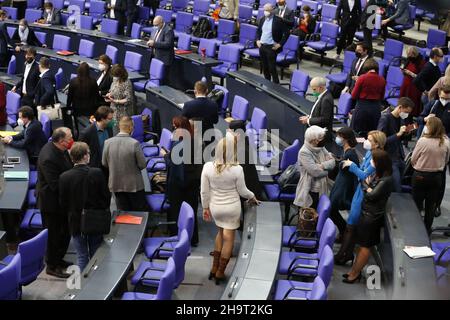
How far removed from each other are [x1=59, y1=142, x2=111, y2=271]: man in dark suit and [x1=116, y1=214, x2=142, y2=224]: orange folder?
1.18 ft

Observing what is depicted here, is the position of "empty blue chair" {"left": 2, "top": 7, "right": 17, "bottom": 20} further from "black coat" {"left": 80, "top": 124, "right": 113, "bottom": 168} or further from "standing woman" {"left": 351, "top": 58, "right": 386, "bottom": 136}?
"standing woman" {"left": 351, "top": 58, "right": 386, "bottom": 136}

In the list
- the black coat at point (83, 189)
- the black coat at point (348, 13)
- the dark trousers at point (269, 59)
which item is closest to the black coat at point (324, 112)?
the black coat at point (83, 189)

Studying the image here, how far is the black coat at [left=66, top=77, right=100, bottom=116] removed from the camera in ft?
30.5

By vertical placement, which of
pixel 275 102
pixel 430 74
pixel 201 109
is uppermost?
pixel 430 74

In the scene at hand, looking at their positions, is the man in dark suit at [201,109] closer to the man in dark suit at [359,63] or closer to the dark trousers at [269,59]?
the man in dark suit at [359,63]

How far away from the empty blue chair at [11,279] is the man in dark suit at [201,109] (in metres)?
3.15

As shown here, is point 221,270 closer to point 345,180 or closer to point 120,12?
point 345,180

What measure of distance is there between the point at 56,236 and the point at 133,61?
6042 mm

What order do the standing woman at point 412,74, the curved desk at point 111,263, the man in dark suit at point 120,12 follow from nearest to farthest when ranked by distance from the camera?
the curved desk at point 111,263
the standing woman at point 412,74
the man in dark suit at point 120,12

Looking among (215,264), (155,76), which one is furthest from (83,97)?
(215,264)

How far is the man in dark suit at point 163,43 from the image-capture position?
11797mm

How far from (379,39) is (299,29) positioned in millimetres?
2257

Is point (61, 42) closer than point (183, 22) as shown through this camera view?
Yes

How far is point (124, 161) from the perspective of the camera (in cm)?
697
